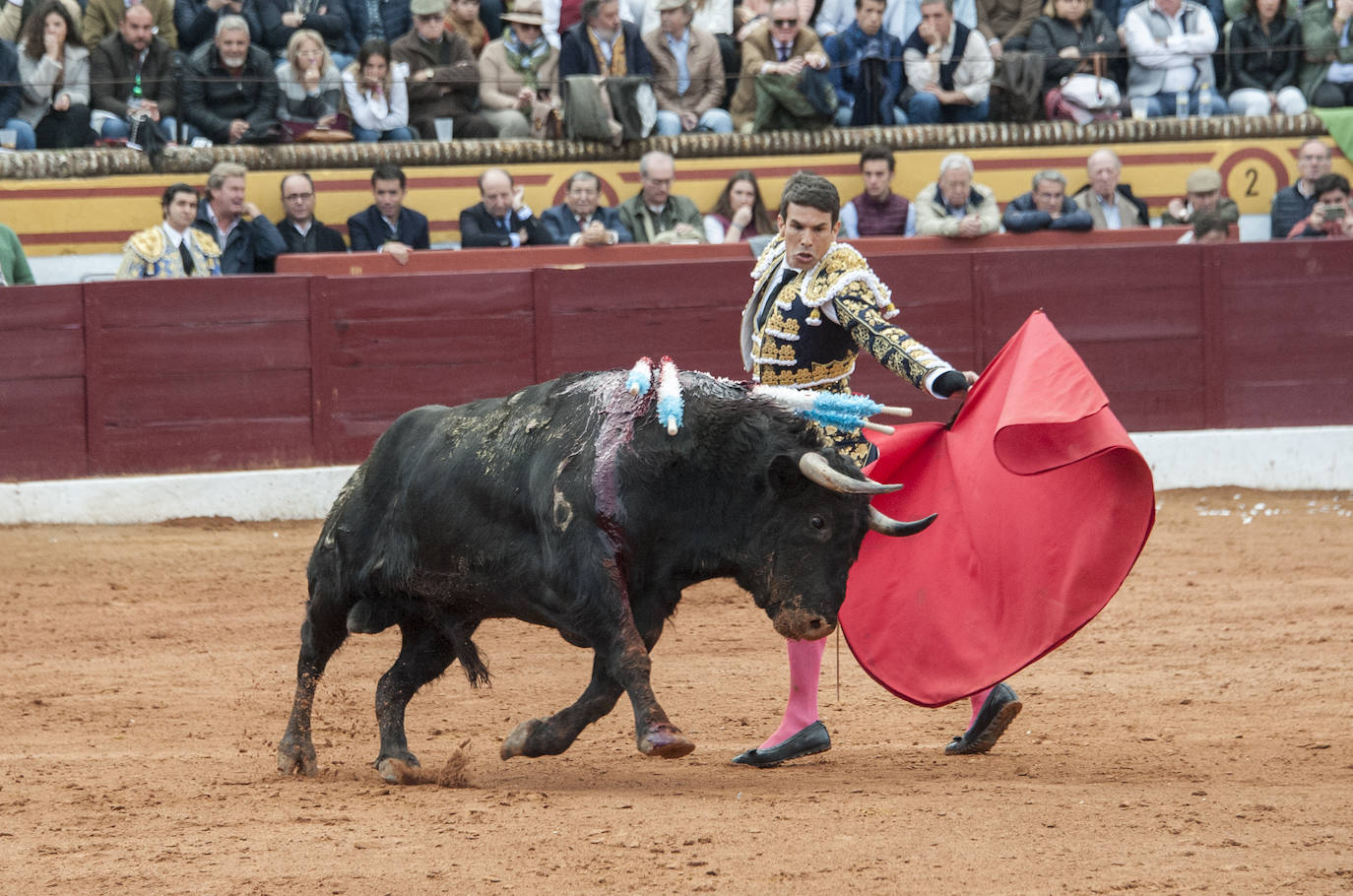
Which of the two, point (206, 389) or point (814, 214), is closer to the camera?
point (814, 214)

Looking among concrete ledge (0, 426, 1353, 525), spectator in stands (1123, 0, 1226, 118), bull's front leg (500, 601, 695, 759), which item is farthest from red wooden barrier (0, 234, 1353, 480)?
bull's front leg (500, 601, 695, 759)

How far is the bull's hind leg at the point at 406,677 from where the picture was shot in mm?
3928

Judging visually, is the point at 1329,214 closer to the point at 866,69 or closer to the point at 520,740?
the point at 866,69

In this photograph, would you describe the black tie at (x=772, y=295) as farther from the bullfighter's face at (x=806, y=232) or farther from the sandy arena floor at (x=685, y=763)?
the sandy arena floor at (x=685, y=763)

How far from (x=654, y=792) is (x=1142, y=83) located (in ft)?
23.4

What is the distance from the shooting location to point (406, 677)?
401cm

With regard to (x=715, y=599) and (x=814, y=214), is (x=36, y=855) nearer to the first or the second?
(x=814, y=214)

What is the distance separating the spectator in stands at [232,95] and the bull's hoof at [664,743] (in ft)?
19.5

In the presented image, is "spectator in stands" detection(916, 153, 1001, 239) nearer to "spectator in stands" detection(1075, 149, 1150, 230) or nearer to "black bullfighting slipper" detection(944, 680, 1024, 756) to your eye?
"spectator in stands" detection(1075, 149, 1150, 230)

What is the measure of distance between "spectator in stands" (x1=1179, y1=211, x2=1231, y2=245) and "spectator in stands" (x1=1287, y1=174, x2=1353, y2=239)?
0.44 metres

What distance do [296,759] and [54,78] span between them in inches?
223

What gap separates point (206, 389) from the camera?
26.0 ft

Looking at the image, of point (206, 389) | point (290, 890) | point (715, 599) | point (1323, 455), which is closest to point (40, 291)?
point (206, 389)

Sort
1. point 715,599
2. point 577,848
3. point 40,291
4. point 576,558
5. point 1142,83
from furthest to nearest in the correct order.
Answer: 1. point 1142,83
2. point 40,291
3. point 715,599
4. point 576,558
5. point 577,848
